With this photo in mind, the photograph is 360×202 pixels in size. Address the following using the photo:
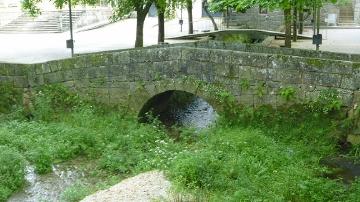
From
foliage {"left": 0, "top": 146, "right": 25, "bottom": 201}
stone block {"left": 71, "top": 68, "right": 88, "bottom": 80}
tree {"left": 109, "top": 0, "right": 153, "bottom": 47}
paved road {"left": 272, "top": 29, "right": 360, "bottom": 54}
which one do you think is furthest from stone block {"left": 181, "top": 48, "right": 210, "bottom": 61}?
paved road {"left": 272, "top": 29, "right": 360, "bottom": 54}

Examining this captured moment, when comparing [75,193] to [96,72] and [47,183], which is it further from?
[96,72]

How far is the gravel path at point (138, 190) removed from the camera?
850 centimetres

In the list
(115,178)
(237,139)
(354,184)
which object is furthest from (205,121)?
(354,184)

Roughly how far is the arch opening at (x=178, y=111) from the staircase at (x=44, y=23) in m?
15.0

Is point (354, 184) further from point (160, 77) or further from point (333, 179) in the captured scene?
point (160, 77)

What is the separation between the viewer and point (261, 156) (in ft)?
35.2

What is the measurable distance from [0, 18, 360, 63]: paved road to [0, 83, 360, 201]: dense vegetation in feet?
19.3

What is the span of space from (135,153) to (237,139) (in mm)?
2286

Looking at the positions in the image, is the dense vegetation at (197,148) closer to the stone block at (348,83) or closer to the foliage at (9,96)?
the foliage at (9,96)

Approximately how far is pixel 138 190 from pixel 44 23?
24874 mm

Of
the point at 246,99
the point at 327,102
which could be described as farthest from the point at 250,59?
the point at 327,102

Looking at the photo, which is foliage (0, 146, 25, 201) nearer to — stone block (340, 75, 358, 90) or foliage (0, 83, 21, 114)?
foliage (0, 83, 21, 114)

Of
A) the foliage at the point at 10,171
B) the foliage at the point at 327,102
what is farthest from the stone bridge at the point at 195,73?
the foliage at the point at 10,171

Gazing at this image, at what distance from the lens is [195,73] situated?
1291cm
